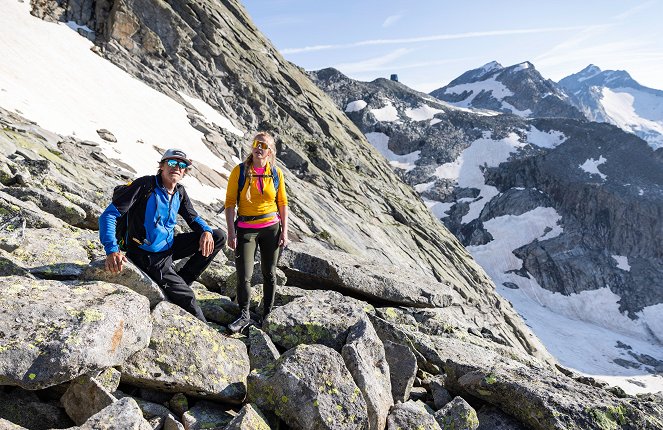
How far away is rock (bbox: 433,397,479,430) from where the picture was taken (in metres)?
6.23

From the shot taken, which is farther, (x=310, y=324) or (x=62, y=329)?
(x=310, y=324)

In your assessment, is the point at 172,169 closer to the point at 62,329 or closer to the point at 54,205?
the point at 62,329

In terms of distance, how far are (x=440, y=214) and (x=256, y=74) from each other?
7345cm

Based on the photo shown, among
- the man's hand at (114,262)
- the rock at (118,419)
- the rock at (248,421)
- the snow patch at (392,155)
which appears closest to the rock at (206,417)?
the rock at (248,421)

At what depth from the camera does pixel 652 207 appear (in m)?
107

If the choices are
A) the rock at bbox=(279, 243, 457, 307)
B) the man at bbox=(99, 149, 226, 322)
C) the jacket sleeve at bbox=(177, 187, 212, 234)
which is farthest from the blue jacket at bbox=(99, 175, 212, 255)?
the rock at bbox=(279, 243, 457, 307)

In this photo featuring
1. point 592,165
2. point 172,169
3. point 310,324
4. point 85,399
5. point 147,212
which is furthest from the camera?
point 592,165

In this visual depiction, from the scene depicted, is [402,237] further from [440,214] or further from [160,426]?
[440,214]

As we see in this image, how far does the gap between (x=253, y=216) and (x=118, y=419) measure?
4.32 m

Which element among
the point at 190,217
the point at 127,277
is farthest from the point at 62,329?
the point at 190,217

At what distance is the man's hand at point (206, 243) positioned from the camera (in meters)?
7.71

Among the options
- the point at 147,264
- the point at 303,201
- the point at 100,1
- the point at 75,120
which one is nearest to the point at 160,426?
the point at 147,264

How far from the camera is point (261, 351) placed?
664 centimetres

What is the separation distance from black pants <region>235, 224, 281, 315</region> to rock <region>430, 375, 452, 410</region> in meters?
3.35
